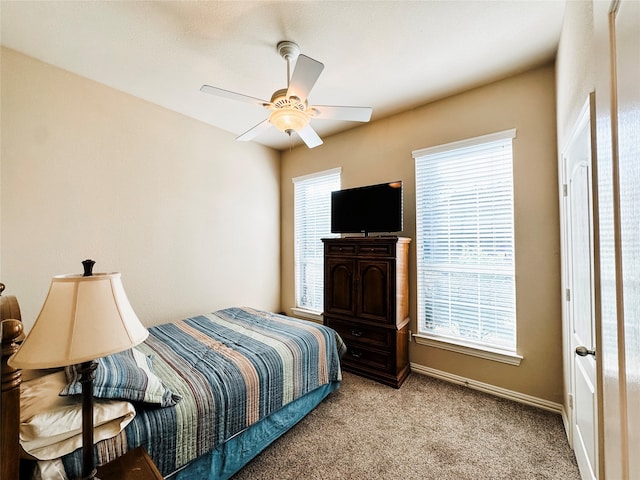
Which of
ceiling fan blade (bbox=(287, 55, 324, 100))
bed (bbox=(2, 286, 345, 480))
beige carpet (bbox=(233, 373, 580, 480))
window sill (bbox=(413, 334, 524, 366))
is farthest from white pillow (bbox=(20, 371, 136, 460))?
window sill (bbox=(413, 334, 524, 366))

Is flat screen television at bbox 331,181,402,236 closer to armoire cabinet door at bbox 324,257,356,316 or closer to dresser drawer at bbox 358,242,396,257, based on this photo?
dresser drawer at bbox 358,242,396,257

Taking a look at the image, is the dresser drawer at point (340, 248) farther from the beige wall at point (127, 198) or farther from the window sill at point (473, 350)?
the beige wall at point (127, 198)

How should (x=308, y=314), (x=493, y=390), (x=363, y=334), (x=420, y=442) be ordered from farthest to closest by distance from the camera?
(x=308, y=314) < (x=363, y=334) < (x=493, y=390) < (x=420, y=442)

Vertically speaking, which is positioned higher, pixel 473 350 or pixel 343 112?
pixel 343 112

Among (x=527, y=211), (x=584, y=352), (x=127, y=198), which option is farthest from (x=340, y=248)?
(x=127, y=198)

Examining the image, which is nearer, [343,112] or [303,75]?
[303,75]

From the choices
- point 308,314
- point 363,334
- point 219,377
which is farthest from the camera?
point 308,314

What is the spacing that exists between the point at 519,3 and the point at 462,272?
2099mm

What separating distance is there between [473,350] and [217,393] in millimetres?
2342

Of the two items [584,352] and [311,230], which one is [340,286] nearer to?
[311,230]

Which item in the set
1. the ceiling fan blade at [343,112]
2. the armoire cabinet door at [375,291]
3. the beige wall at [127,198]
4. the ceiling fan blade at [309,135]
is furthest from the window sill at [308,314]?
the ceiling fan blade at [343,112]

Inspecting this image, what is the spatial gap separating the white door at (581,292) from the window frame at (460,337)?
0.57m

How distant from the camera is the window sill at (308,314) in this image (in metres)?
3.95

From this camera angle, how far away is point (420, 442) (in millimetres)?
2018
